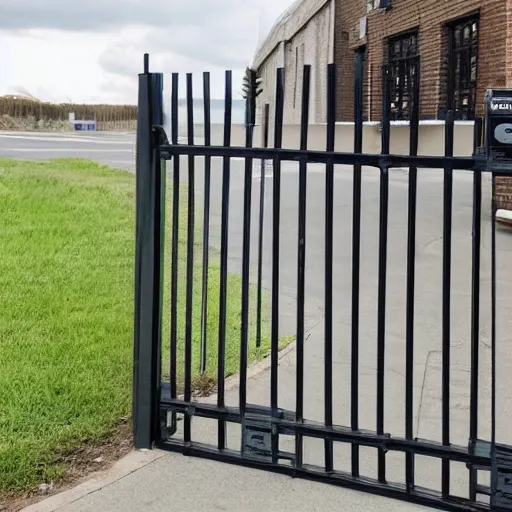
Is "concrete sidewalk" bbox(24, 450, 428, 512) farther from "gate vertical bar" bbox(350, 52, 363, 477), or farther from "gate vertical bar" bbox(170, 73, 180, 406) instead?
"gate vertical bar" bbox(170, 73, 180, 406)

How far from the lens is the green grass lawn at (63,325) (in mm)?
3424

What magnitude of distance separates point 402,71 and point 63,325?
272cm

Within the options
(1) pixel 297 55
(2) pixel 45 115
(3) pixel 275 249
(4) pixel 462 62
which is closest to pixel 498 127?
(3) pixel 275 249

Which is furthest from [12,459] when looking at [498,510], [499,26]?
[499,26]

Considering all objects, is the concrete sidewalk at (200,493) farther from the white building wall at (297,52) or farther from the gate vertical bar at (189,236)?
the white building wall at (297,52)

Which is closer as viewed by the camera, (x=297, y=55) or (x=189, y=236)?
(x=189, y=236)

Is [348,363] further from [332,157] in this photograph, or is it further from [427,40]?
[427,40]

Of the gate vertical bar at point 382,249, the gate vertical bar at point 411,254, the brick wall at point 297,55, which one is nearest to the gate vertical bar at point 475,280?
the gate vertical bar at point 411,254

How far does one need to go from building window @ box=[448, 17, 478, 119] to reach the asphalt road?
13.0 ft

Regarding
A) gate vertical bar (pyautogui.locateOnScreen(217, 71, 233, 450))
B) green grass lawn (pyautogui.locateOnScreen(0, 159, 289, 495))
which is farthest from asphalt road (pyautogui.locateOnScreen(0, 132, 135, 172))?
gate vertical bar (pyautogui.locateOnScreen(217, 71, 233, 450))

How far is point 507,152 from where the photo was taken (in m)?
2.54

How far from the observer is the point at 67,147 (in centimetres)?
947

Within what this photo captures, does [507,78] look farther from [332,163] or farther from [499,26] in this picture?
[332,163]

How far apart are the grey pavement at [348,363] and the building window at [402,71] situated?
353 millimetres
